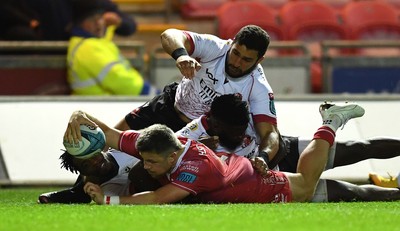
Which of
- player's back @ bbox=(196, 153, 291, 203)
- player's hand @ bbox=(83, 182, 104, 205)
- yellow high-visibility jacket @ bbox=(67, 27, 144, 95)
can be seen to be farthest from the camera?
yellow high-visibility jacket @ bbox=(67, 27, 144, 95)

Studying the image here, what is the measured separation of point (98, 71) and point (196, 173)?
525 cm

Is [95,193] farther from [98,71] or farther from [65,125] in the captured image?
[98,71]

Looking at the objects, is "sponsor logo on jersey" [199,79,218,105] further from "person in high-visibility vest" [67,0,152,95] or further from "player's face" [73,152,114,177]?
"person in high-visibility vest" [67,0,152,95]

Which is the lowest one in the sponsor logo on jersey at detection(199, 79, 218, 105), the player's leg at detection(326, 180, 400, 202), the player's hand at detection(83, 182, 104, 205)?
→ the player's leg at detection(326, 180, 400, 202)

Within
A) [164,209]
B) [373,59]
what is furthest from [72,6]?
[164,209]

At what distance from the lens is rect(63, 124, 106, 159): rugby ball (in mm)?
9570

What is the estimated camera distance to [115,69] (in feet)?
47.4

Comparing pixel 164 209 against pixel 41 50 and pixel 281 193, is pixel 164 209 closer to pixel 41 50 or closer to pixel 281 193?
pixel 281 193

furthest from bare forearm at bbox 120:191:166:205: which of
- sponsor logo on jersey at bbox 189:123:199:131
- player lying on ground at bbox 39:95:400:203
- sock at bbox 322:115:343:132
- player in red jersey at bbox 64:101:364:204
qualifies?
sock at bbox 322:115:343:132

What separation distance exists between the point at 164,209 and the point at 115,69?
5639 mm

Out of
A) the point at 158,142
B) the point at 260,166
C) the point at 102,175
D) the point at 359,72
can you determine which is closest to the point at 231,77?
the point at 260,166

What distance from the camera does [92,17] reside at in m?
14.8

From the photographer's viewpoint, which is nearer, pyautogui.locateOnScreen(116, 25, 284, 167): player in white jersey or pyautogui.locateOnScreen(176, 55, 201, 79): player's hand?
pyautogui.locateOnScreen(176, 55, 201, 79): player's hand

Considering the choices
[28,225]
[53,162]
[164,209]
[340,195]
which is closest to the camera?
[28,225]
